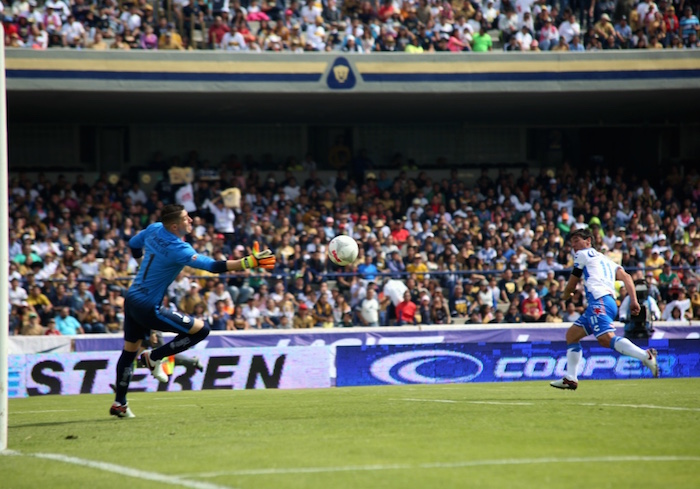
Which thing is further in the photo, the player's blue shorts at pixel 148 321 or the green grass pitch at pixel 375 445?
the player's blue shorts at pixel 148 321

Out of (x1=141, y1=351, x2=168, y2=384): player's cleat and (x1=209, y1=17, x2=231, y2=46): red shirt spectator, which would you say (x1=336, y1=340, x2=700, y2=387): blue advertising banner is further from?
(x1=209, y1=17, x2=231, y2=46): red shirt spectator

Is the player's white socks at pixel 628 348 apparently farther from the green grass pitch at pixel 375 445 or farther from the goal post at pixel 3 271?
the goal post at pixel 3 271

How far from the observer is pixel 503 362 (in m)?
19.4

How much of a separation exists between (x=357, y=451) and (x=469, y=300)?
1570 centimetres

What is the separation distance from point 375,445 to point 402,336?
12.9 meters

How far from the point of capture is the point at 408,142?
32.9 meters

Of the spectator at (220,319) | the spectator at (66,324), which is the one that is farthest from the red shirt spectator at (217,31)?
the spectator at (66,324)

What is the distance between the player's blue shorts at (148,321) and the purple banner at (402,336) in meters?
9.21

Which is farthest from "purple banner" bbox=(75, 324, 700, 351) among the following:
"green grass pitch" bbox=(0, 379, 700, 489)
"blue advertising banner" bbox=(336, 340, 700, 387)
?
"green grass pitch" bbox=(0, 379, 700, 489)

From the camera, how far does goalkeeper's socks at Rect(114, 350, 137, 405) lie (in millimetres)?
10117

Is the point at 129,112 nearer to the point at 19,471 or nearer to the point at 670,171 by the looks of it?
the point at 670,171

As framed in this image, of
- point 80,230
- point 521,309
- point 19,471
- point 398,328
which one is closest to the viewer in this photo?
point 19,471

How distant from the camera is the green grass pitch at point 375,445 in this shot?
606 cm

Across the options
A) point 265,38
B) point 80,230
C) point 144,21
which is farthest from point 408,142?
point 80,230
